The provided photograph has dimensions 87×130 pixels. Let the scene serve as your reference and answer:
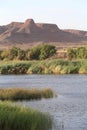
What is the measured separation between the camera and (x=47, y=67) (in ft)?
220

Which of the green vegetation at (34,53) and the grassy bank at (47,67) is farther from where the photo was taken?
the green vegetation at (34,53)

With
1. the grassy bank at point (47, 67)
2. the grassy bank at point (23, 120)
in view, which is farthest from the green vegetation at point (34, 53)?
the grassy bank at point (23, 120)

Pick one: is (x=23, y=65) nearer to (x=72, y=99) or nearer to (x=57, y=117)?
(x=72, y=99)

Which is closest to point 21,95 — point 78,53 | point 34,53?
point 78,53

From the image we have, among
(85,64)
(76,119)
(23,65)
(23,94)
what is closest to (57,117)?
Result: (76,119)

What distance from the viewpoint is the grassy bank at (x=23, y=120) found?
16.8 metres

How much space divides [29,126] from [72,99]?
14083 millimetres

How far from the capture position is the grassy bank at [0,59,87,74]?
63.6 m

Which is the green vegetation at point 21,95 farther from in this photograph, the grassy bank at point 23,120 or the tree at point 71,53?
the tree at point 71,53

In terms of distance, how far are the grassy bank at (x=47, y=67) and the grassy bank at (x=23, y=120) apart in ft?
146

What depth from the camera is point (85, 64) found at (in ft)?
204

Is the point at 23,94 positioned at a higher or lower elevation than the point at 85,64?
higher

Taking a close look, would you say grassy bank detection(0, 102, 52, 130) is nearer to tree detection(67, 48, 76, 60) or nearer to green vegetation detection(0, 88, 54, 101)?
green vegetation detection(0, 88, 54, 101)

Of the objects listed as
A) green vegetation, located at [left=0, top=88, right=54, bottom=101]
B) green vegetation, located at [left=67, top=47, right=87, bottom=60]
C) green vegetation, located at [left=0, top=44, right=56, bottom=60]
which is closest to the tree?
green vegetation, located at [left=67, top=47, right=87, bottom=60]
